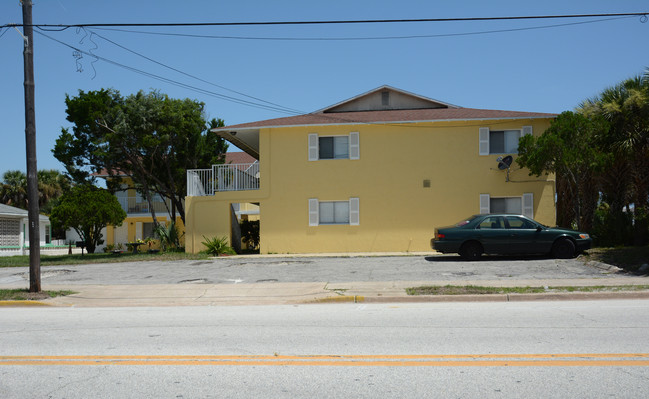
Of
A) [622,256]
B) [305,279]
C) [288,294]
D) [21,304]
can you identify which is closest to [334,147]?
[305,279]

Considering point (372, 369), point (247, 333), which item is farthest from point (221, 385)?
point (247, 333)

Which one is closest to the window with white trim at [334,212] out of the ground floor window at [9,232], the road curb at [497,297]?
the road curb at [497,297]

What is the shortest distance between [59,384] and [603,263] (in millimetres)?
14447

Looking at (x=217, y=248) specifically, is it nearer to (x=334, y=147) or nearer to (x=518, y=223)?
(x=334, y=147)

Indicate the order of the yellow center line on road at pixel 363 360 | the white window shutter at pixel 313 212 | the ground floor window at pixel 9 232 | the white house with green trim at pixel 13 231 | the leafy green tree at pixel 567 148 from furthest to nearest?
the ground floor window at pixel 9 232 < the white house with green trim at pixel 13 231 < the white window shutter at pixel 313 212 < the leafy green tree at pixel 567 148 < the yellow center line on road at pixel 363 360

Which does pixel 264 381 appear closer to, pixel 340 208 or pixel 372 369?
pixel 372 369

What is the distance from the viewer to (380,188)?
910 inches

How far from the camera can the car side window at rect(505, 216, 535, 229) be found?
58.1ft

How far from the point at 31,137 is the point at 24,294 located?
11.9 feet

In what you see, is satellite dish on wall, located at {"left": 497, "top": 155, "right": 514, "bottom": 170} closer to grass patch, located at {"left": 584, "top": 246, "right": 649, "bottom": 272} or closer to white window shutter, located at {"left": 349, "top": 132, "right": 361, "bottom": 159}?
grass patch, located at {"left": 584, "top": 246, "right": 649, "bottom": 272}

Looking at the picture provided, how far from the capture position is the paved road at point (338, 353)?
5387 millimetres

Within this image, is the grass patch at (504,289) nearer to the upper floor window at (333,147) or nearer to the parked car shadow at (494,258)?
the parked car shadow at (494,258)

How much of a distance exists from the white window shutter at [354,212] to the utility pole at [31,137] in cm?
1264

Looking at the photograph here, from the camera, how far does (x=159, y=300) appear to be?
12.6m
